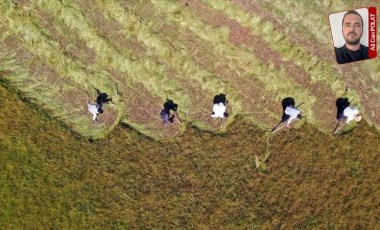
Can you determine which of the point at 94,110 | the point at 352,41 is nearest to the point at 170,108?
the point at 94,110

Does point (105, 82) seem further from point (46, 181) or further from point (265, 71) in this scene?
point (265, 71)

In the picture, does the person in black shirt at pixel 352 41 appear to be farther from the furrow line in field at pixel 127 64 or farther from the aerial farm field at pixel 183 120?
the furrow line in field at pixel 127 64

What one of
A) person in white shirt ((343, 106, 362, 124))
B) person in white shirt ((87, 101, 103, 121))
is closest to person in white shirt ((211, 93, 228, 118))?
person in white shirt ((87, 101, 103, 121))

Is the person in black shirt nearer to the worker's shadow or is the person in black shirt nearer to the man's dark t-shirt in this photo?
the man's dark t-shirt

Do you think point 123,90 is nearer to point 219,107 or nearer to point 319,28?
point 219,107

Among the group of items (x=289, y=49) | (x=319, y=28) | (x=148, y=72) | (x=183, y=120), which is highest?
(x=319, y=28)

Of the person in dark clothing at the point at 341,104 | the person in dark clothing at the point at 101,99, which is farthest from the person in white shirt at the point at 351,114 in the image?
the person in dark clothing at the point at 101,99
